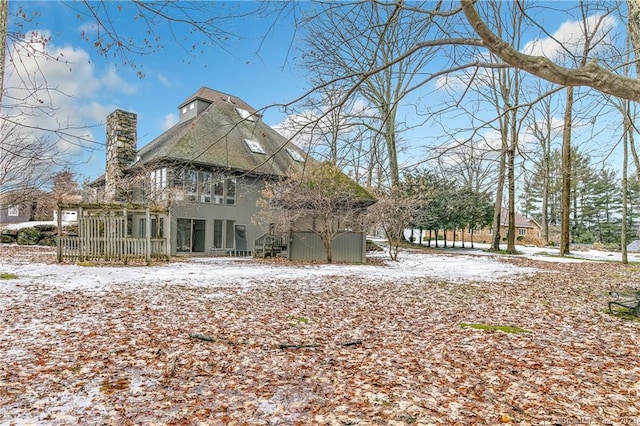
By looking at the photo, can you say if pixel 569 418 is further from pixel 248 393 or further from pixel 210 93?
pixel 210 93

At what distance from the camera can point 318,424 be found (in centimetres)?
289

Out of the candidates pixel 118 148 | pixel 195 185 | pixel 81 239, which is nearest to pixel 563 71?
pixel 81 239

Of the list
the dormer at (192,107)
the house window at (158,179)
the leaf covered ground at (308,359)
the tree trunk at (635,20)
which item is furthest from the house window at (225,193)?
the tree trunk at (635,20)

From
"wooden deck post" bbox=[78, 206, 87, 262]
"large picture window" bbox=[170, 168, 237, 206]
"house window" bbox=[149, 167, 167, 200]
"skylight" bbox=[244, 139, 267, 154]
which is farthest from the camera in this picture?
Answer: "skylight" bbox=[244, 139, 267, 154]

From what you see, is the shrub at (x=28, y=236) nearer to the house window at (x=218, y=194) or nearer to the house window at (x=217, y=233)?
the house window at (x=217, y=233)

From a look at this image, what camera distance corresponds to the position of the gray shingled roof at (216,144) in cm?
1831

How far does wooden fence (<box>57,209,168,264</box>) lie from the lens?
13039 millimetres

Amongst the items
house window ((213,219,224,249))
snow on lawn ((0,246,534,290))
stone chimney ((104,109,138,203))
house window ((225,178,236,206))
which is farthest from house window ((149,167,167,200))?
snow on lawn ((0,246,534,290))

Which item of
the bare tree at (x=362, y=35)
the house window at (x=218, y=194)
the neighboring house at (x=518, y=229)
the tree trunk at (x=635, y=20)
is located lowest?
the neighboring house at (x=518, y=229)

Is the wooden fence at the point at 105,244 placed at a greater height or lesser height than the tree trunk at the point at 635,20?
lesser

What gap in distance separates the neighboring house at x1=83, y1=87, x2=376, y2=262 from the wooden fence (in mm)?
3469

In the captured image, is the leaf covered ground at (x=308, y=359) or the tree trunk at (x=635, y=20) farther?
the tree trunk at (x=635, y=20)

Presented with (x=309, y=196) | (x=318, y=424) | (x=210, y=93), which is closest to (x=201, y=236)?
(x=309, y=196)

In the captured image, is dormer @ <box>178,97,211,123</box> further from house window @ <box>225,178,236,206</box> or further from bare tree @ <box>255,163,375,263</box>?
bare tree @ <box>255,163,375,263</box>
